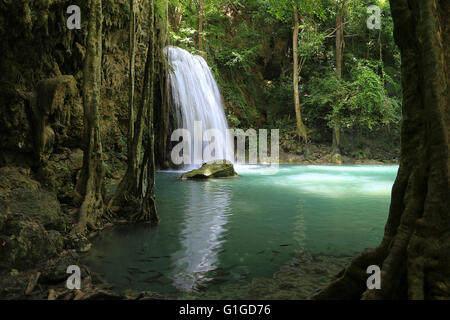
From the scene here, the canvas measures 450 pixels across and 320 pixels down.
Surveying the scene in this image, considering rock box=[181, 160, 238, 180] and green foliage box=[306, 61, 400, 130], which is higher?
green foliage box=[306, 61, 400, 130]

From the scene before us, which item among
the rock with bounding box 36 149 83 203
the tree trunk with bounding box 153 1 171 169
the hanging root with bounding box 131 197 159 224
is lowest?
the hanging root with bounding box 131 197 159 224

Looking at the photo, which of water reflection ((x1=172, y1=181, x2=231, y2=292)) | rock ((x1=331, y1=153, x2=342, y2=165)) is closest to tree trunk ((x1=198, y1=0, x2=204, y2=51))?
rock ((x1=331, y1=153, x2=342, y2=165))

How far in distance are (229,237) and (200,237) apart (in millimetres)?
518

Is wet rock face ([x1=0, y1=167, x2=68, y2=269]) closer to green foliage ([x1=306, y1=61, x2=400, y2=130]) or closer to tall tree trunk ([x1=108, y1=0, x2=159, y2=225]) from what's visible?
tall tree trunk ([x1=108, y1=0, x2=159, y2=225])

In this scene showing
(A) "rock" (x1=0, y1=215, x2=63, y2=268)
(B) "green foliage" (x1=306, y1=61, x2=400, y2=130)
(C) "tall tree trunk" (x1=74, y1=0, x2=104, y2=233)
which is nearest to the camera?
(A) "rock" (x1=0, y1=215, x2=63, y2=268)

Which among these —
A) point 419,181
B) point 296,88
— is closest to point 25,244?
point 419,181

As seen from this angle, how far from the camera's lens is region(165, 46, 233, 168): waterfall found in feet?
60.8

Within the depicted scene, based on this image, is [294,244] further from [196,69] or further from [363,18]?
[363,18]

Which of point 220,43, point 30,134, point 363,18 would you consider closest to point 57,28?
point 30,134

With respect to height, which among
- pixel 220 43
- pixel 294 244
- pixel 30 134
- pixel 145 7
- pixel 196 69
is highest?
pixel 220 43

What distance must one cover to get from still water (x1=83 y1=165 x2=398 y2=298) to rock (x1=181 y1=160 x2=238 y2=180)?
3234mm

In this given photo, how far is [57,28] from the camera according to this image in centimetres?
830

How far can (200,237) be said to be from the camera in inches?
242
